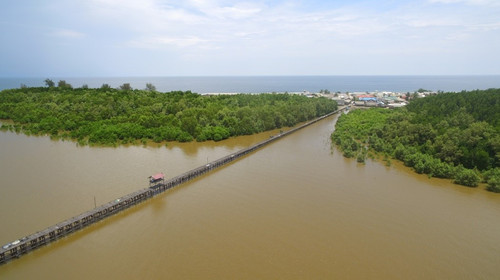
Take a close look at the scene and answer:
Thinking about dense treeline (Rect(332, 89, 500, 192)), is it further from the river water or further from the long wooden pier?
the long wooden pier

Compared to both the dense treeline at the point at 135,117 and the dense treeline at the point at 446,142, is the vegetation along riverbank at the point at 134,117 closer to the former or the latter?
the dense treeline at the point at 135,117

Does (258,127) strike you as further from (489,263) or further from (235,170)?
(489,263)

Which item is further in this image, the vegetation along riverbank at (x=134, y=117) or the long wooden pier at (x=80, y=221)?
the vegetation along riverbank at (x=134, y=117)

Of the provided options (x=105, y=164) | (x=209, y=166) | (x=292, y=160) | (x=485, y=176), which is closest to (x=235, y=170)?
(x=209, y=166)

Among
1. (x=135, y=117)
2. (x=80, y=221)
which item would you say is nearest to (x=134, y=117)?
(x=135, y=117)

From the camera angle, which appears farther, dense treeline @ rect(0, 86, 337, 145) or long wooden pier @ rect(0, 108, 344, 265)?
dense treeline @ rect(0, 86, 337, 145)

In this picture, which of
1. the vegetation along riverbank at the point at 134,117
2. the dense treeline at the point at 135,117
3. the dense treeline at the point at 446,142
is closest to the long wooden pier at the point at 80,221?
the vegetation along riverbank at the point at 134,117

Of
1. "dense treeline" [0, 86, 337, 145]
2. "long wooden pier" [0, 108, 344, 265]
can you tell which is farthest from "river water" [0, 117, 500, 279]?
"dense treeline" [0, 86, 337, 145]
